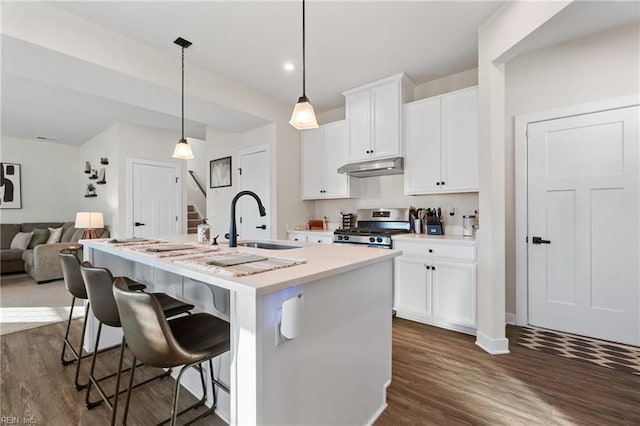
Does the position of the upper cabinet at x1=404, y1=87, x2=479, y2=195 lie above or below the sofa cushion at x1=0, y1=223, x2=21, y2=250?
above

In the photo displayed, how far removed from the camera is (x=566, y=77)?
2.71m

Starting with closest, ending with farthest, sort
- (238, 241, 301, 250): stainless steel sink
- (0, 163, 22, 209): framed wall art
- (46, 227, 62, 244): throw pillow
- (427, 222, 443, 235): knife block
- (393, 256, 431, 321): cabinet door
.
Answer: (238, 241, 301, 250): stainless steel sink
(393, 256, 431, 321): cabinet door
(427, 222, 443, 235): knife block
(46, 227, 62, 244): throw pillow
(0, 163, 22, 209): framed wall art

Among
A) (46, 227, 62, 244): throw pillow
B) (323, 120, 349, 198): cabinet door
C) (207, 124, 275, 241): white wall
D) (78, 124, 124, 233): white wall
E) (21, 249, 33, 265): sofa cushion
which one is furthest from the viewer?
(46, 227, 62, 244): throw pillow

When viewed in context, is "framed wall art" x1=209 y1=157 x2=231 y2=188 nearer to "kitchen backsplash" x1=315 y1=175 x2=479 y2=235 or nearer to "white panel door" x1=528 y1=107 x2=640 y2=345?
"kitchen backsplash" x1=315 y1=175 x2=479 y2=235

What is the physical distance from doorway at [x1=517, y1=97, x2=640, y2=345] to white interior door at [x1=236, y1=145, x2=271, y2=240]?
3.10 m

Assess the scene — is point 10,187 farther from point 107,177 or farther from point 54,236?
point 107,177

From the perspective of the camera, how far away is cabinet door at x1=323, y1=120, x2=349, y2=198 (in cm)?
390

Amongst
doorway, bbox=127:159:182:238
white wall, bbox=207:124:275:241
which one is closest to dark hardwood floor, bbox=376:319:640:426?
white wall, bbox=207:124:275:241

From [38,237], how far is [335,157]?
18.5 feet

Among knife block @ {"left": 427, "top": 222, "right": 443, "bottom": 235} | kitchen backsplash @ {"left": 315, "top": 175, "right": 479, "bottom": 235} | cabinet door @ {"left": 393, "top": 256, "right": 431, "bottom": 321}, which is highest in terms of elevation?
kitchen backsplash @ {"left": 315, "top": 175, "right": 479, "bottom": 235}

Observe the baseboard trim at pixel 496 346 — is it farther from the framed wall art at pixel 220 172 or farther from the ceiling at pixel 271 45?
the framed wall art at pixel 220 172

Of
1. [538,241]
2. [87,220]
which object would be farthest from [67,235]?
[538,241]

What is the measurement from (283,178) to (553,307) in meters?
3.37

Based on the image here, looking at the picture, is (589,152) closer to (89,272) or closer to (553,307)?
(553,307)
